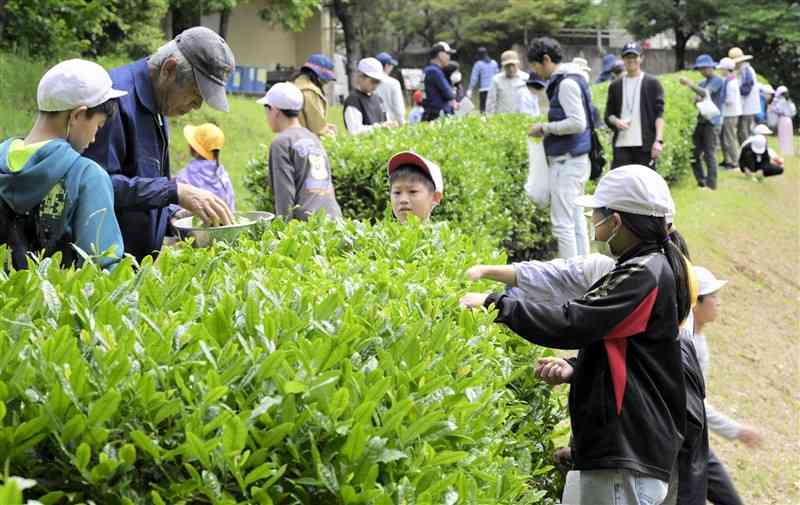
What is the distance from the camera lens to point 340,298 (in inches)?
112

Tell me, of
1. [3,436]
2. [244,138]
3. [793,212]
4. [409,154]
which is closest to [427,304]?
[3,436]

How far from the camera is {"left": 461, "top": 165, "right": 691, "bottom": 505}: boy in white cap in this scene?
3.39 metres

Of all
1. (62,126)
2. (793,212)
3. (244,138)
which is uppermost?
(62,126)

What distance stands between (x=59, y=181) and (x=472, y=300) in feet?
4.99

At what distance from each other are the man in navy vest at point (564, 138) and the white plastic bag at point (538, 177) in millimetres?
60

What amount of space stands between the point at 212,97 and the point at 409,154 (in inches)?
40.7

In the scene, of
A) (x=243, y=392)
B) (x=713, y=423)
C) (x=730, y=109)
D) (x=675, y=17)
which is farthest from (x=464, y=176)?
(x=675, y=17)

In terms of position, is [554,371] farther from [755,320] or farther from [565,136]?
[755,320]

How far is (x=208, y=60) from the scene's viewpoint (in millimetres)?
4391

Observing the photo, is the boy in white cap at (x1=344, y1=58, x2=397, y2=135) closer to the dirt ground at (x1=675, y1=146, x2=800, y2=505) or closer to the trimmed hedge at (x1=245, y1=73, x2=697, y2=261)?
the trimmed hedge at (x1=245, y1=73, x2=697, y2=261)

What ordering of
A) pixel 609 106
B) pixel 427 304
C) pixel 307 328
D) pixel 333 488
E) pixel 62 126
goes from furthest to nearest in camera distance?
1. pixel 609 106
2. pixel 62 126
3. pixel 427 304
4. pixel 307 328
5. pixel 333 488

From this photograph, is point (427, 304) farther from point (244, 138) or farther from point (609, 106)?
point (244, 138)

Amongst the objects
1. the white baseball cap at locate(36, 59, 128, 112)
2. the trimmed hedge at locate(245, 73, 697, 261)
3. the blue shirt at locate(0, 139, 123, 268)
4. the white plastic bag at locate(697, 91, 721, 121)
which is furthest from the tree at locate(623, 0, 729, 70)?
the blue shirt at locate(0, 139, 123, 268)

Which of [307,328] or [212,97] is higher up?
[212,97]
